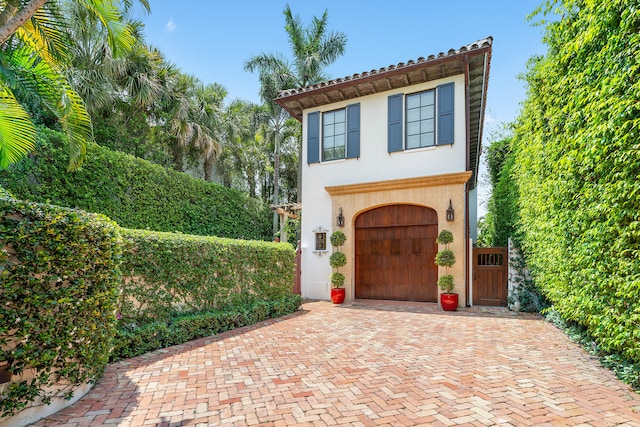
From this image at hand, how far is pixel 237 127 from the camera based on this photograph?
18953mm

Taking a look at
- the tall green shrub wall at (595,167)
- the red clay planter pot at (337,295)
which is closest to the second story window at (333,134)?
the red clay planter pot at (337,295)

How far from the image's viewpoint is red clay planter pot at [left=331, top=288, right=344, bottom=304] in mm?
10617

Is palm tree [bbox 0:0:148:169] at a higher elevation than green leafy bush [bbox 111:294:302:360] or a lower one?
higher

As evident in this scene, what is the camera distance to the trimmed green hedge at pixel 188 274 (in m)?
5.34

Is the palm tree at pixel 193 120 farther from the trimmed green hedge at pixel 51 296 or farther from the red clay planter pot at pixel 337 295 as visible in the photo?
the trimmed green hedge at pixel 51 296

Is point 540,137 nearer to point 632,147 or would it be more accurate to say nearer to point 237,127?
point 632,147

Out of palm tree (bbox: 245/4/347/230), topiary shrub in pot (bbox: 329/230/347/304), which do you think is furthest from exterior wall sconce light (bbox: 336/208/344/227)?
palm tree (bbox: 245/4/347/230)

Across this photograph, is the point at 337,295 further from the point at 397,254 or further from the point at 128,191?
the point at 128,191

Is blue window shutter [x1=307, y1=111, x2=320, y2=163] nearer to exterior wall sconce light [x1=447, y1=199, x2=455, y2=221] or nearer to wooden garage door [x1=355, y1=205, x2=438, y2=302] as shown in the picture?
wooden garage door [x1=355, y1=205, x2=438, y2=302]

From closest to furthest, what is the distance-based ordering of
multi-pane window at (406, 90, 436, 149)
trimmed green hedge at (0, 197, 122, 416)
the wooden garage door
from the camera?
trimmed green hedge at (0, 197, 122, 416) → the wooden garage door → multi-pane window at (406, 90, 436, 149)

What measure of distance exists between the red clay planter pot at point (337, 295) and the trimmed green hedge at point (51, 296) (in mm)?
7398

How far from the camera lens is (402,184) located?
34.6ft

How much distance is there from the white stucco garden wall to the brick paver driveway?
17.1 ft

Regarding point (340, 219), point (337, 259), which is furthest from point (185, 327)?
point (340, 219)
